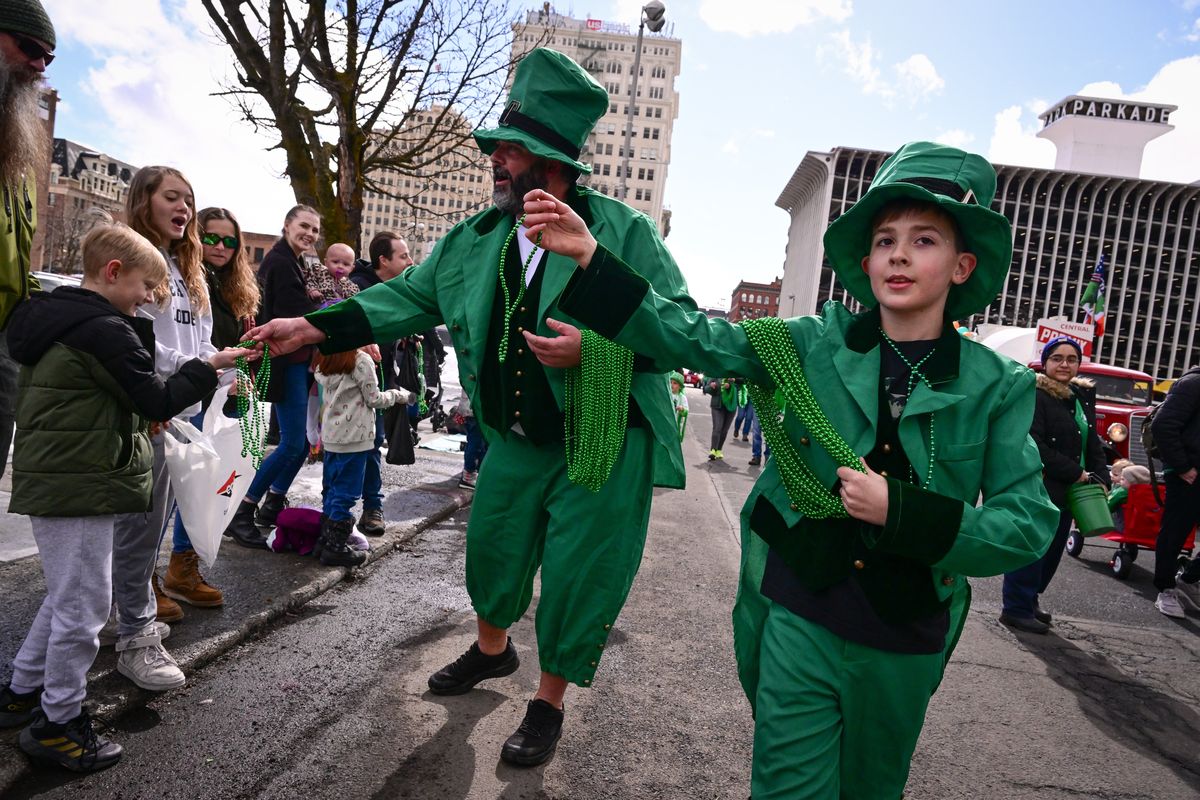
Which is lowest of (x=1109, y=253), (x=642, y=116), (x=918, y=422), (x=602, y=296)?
(x=918, y=422)

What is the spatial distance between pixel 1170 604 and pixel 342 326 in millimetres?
6712

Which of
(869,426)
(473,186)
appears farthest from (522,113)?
(473,186)

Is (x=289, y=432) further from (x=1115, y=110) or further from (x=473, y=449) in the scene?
(x=1115, y=110)

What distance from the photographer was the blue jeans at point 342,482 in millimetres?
5051

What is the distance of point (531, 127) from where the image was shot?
2900mm

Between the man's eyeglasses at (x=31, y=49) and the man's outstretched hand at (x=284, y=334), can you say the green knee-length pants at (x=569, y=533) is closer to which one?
the man's outstretched hand at (x=284, y=334)

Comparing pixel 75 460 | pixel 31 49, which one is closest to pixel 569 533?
pixel 75 460

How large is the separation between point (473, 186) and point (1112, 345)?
256ft

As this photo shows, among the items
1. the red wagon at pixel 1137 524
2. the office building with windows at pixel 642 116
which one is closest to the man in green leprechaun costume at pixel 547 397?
the red wagon at pixel 1137 524

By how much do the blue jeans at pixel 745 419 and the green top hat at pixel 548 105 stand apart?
14069mm

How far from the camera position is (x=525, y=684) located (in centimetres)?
364

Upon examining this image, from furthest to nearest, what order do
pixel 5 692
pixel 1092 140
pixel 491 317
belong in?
pixel 1092 140 < pixel 491 317 < pixel 5 692

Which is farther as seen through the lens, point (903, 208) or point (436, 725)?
point (436, 725)

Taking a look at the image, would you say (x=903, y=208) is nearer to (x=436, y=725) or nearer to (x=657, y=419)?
(x=657, y=419)
